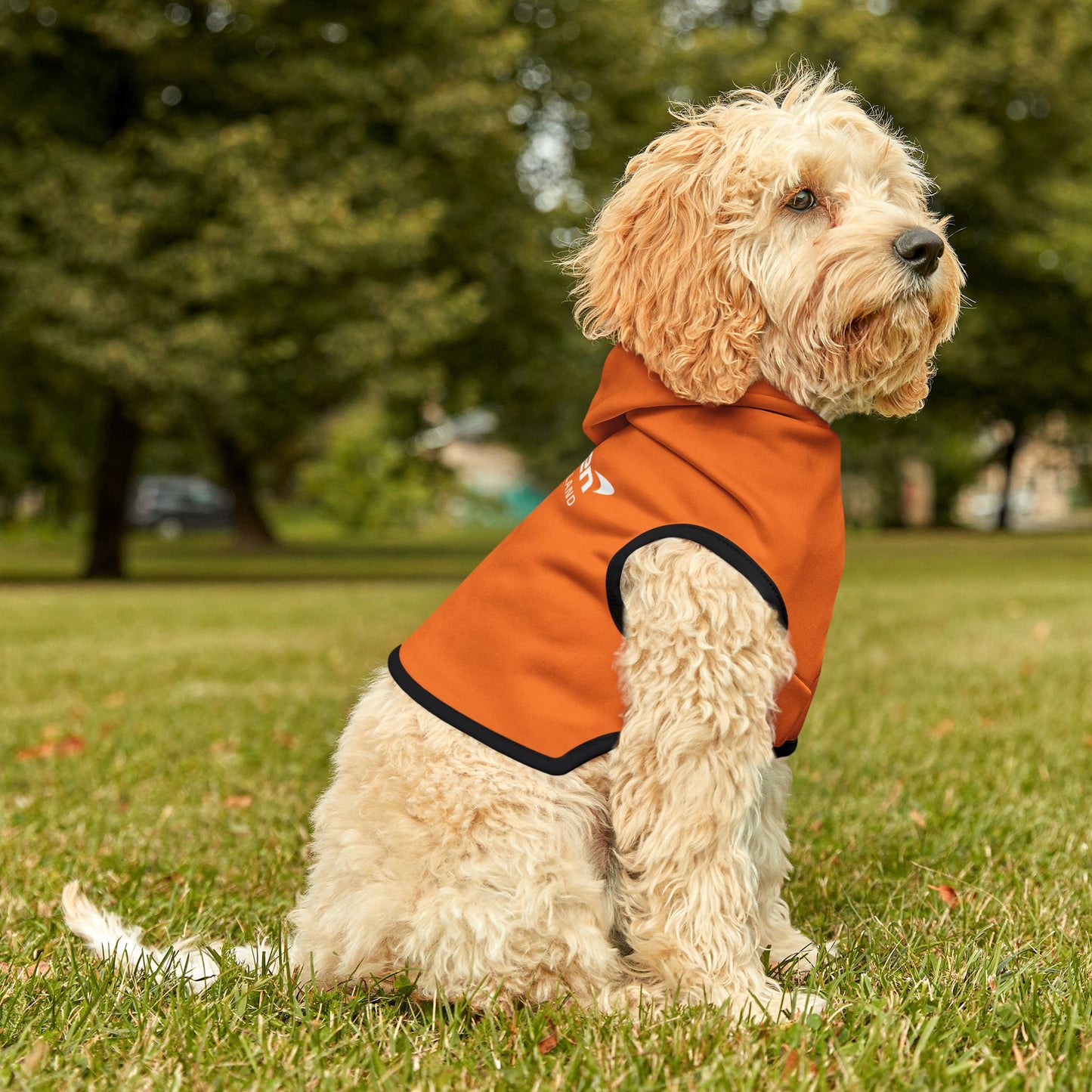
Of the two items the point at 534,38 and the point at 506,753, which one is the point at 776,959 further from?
the point at 534,38

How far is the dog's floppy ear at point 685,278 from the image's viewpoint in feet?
9.27

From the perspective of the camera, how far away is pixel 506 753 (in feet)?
9.00

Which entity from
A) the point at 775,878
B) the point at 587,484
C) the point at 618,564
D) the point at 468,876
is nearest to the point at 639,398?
the point at 587,484

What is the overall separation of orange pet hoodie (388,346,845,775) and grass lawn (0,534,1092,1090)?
2.28ft

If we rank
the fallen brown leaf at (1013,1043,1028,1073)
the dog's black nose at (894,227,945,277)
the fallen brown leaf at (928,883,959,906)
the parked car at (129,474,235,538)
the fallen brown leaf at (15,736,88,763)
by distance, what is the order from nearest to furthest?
the fallen brown leaf at (1013,1043,1028,1073) < the dog's black nose at (894,227,945,277) < the fallen brown leaf at (928,883,959,906) < the fallen brown leaf at (15,736,88,763) < the parked car at (129,474,235,538)

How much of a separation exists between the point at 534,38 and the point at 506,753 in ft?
66.7

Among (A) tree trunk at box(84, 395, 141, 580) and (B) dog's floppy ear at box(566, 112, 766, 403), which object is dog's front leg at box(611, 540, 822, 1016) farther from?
(A) tree trunk at box(84, 395, 141, 580)

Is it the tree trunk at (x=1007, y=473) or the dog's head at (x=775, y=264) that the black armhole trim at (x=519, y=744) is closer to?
the dog's head at (x=775, y=264)

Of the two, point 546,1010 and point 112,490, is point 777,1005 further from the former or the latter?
point 112,490

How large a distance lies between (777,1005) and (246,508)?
105 feet

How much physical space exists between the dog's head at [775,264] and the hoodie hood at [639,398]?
0.13 ft

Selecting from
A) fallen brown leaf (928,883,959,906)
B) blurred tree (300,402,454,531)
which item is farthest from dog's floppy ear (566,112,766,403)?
blurred tree (300,402,454,531)

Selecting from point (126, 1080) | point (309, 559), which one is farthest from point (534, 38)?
point (126, 1080)

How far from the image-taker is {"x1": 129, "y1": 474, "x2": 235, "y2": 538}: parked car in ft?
159
